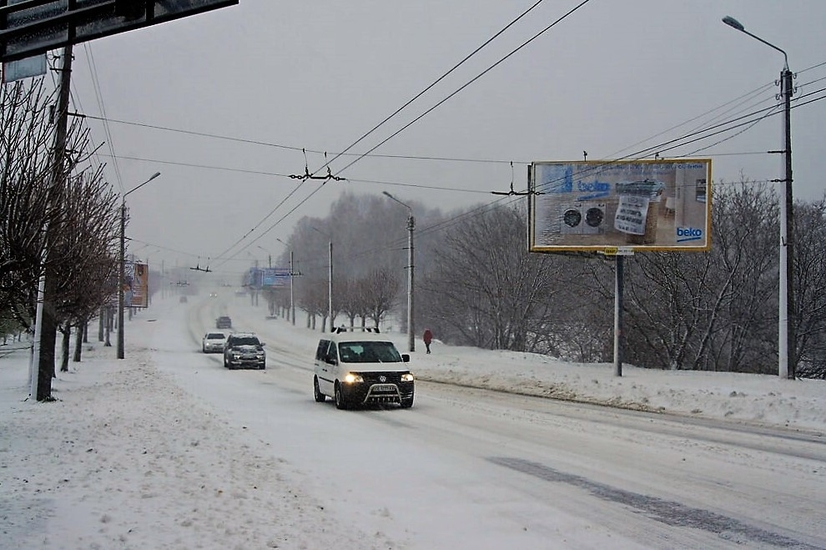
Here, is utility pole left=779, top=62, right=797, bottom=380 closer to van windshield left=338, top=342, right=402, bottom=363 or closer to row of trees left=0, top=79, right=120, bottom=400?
van windshield left=338, top=342, right=402, bottom=363

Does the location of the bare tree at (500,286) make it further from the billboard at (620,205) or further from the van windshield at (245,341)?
the van windshield at (245,341)

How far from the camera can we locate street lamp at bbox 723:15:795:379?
21547mm

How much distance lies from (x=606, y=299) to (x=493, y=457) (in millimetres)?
31261

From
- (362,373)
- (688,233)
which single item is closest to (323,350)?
(362,373)

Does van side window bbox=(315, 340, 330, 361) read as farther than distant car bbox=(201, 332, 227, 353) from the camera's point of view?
No

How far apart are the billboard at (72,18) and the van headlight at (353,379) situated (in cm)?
1099

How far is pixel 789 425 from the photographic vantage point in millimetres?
16547

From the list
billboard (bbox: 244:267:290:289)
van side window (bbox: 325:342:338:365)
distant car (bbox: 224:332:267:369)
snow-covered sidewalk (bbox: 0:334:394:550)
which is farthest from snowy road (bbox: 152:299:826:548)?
billboard (bbox: 244:267:290:289)

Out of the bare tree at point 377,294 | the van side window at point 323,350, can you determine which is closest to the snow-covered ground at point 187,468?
the van side window at point 323,350

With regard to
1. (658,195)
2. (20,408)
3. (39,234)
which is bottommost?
(20,408)

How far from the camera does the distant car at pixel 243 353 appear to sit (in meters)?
37.2

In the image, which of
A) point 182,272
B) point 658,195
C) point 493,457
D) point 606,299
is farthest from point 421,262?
point 182,272

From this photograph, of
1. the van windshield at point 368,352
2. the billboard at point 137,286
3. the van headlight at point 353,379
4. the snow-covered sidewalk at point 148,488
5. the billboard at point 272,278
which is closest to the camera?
the snow-covered sidewalk at point 148,488

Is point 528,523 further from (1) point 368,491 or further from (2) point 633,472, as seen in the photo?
(2) point 633,472
